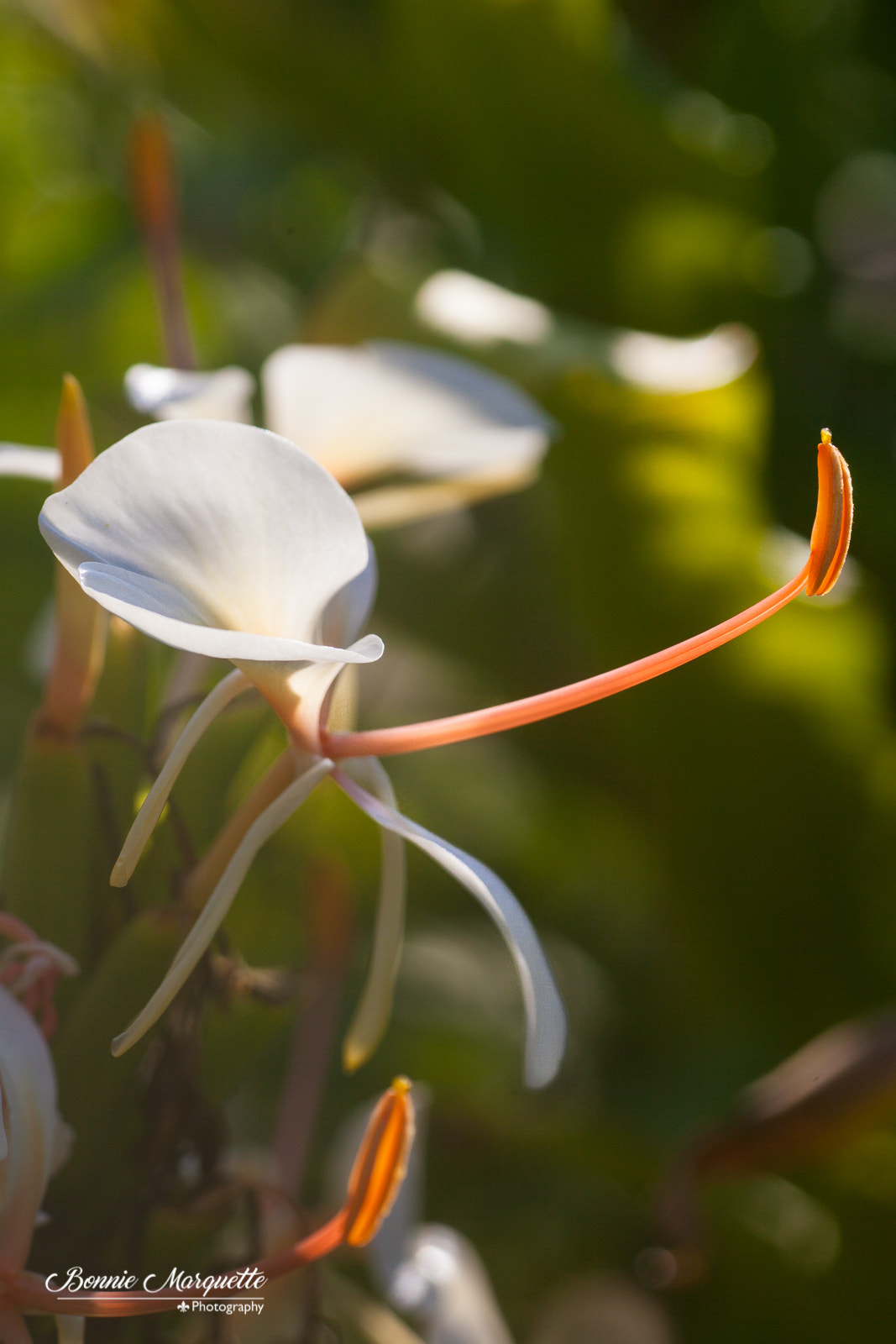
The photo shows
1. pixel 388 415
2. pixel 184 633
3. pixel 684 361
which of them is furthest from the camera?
pixel 684 361

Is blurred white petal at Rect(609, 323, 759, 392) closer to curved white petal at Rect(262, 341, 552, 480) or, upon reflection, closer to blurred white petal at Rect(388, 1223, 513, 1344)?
curved white petal at Rect(262, 341, 552, 480)

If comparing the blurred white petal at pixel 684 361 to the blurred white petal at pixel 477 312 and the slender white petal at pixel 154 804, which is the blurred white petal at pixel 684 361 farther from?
the slender white petal at pixel 154 804

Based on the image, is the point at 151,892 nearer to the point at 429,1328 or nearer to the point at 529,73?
the point at 429,1328

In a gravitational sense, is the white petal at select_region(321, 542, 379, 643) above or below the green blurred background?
above

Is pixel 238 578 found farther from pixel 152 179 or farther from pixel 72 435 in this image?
pixel 152 179

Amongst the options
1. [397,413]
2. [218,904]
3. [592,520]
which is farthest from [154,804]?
[592,520]

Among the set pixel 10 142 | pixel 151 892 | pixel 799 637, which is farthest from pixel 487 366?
pixel 10 142

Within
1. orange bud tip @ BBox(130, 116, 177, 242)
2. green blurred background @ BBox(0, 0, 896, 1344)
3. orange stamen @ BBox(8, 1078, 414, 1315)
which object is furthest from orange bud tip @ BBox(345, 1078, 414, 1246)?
orange bud tip @ BBox(130, 116, 177, 242)

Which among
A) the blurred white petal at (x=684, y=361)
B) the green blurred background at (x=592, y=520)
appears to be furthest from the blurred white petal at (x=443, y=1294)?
the blurred white petal at (x=684, y=361)
